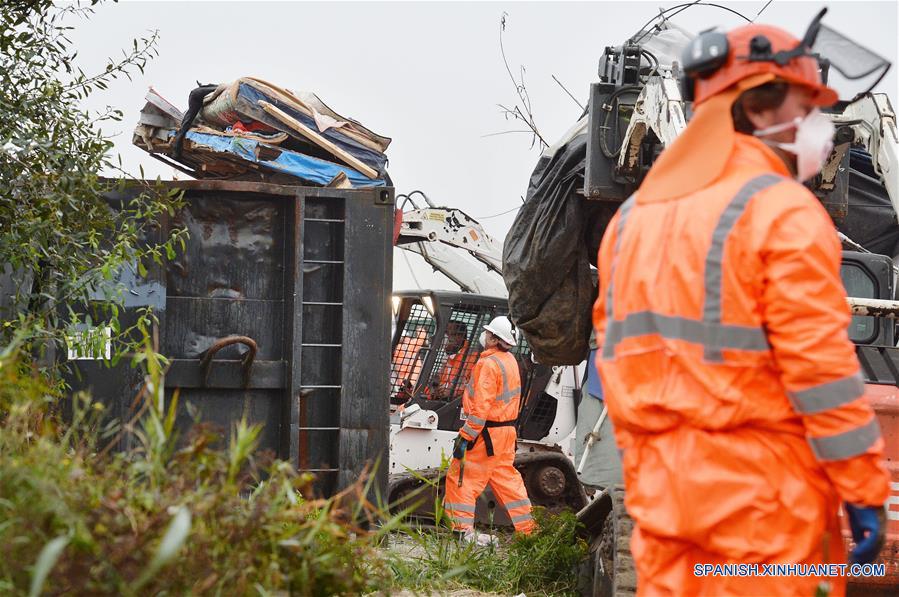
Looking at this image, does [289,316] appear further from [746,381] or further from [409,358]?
[409,358]

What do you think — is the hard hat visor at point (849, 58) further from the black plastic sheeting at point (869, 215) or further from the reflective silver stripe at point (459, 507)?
the reflective silver stripe at point (459, 507)

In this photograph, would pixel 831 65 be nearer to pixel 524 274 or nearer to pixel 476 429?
pixel 524 274

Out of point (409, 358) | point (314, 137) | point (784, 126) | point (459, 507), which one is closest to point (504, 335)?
point (459, 507)

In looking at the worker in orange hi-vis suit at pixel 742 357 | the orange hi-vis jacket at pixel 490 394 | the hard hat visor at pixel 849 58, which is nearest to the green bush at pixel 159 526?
the worker in orange hi-vis suit at pixel 742 357

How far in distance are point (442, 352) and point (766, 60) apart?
27.7 feet

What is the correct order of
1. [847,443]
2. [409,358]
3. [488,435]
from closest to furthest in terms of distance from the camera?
1. [847,443]
2. [488,435]
3. [409,358]

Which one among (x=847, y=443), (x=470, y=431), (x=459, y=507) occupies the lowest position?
(x=459, y=507)

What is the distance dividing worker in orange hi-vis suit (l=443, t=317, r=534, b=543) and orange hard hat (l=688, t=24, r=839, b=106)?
6522 millimetres

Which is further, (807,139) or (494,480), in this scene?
(494,480)

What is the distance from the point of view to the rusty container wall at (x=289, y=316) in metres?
6.07

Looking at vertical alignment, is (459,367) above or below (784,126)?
below

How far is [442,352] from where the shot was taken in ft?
36.7

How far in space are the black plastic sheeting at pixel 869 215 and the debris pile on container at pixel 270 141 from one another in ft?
9.66

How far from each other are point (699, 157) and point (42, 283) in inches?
124
